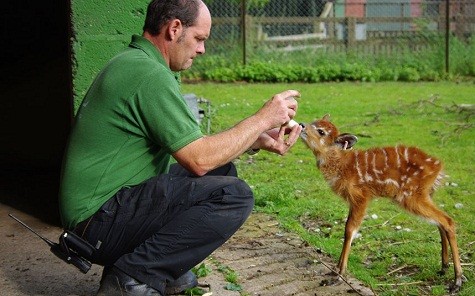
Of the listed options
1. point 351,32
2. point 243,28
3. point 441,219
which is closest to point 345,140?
point 441,219

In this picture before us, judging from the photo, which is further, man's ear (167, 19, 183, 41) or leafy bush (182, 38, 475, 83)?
leafy bush (182, 38, 475, 83)

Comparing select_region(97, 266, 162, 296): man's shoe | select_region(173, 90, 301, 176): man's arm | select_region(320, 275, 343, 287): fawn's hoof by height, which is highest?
select_region(173, 90, 301, 176): man's arm

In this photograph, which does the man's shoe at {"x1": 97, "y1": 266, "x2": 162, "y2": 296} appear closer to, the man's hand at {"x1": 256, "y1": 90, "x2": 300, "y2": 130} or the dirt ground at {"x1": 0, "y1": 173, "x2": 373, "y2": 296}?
the dirt ground at {"x1": 0, "y1": 173, "x2": 373, "y2": 296}

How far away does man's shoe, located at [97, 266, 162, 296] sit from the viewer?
15.1ft

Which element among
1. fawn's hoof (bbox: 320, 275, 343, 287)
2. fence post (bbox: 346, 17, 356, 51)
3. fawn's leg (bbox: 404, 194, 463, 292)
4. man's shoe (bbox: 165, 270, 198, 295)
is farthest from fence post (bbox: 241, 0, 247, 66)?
man's shoe (bbox: 165, 270, 198, 295)

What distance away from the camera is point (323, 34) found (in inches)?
797

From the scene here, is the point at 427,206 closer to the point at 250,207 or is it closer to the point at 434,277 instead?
the point at 434,277

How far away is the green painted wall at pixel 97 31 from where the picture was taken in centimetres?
602

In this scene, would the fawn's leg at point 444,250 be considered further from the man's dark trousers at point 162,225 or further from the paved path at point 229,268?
the man's dark trousers at point 162,225

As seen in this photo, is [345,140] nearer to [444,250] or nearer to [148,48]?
[444,250]

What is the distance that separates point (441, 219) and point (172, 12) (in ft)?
7.64

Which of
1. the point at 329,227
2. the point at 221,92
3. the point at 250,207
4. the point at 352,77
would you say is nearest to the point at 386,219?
the point at 329,227

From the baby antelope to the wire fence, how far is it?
1248cm

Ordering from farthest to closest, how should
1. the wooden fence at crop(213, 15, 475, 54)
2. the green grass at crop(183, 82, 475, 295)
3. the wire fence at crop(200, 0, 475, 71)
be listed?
the wooden fence at crop(213, 15, 475, 54)
the wire fence at crop(200, 0, 475, 71)
the green grass at crop(183, 82, 475, 295)
